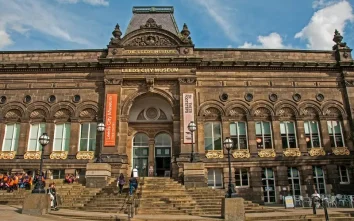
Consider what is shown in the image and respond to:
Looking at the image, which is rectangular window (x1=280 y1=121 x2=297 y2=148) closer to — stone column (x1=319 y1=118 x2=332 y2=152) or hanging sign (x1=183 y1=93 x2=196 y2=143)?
stone column (x1=319 y1=118 x2=332 y2=152)

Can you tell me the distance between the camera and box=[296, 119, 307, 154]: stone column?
26.7m

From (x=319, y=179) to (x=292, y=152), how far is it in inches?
126

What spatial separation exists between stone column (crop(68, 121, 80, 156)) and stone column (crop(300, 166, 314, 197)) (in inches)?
768

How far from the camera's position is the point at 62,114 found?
27.4 metres

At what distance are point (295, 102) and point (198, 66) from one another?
9.59 meters

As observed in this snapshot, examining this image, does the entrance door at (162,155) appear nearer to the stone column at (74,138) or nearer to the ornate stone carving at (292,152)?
the stone column at (74,138)

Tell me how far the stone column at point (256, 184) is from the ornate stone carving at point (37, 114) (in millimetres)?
19187

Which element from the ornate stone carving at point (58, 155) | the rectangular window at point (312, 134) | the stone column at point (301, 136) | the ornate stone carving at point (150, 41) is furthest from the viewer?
the ornate stone carving at point (150, 41)

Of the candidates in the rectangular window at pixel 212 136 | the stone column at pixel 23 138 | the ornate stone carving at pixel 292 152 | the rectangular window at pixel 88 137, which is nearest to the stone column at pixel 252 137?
the rectangular window at pixel 212 136

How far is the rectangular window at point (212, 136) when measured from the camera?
86.9 feet

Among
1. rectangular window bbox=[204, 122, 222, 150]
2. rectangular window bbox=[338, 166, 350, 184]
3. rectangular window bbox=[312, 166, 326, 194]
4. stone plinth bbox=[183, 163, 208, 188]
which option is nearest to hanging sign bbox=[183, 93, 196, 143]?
rectangular window bbox=[204, 122, 222, 150]

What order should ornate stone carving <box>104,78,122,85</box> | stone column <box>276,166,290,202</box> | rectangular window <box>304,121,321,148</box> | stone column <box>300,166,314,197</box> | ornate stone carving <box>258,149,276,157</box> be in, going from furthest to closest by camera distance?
rectangular window <box>304,121,321,148</box>, ornate stone carving <box>104,78,122,85</box>, ornate stone carving <box>258,149,276,157</box>, stone column <box>300,166,314,197</box>, stone column <box>276,166,290,202</box>

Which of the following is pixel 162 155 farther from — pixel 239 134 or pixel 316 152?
pixel 316 152

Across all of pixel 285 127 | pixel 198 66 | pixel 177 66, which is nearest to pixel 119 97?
pixel 177 66
